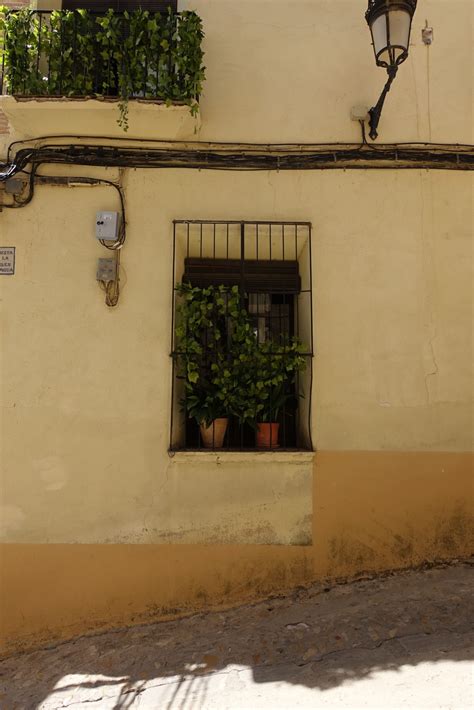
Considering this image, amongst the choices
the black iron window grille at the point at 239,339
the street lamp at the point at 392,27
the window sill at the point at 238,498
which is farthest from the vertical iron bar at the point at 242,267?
the street lamp at the point at 392,27

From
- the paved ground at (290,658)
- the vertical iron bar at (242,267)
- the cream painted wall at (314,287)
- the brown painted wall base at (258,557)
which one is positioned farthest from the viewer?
the vertical iron bar at (242,267)

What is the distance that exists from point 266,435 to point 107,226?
2.04 m

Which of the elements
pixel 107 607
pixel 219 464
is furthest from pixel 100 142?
pixel 107 607

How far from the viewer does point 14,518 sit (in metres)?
Result: 4.03

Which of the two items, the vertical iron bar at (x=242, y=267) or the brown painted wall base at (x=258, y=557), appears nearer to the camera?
the brown painted wall base at (x=258, y=557)

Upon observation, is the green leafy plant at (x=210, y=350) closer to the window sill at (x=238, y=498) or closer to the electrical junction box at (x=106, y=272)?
the window sill at (x=238, y=498)

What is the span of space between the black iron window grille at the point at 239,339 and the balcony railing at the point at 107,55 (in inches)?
42.2

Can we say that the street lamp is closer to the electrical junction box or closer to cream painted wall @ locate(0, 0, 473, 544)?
cream painted wall @ locate(0, 0, 473, 544)

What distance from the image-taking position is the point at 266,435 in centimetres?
418

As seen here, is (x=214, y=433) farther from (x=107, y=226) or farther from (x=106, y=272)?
(x=107, y=226)

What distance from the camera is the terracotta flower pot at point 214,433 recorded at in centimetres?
415

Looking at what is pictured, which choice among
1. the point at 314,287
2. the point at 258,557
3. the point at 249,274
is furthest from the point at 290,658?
the point at 249,274

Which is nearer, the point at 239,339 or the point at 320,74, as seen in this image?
the point at 239,339

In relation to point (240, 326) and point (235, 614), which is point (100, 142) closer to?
point (240, 326)
